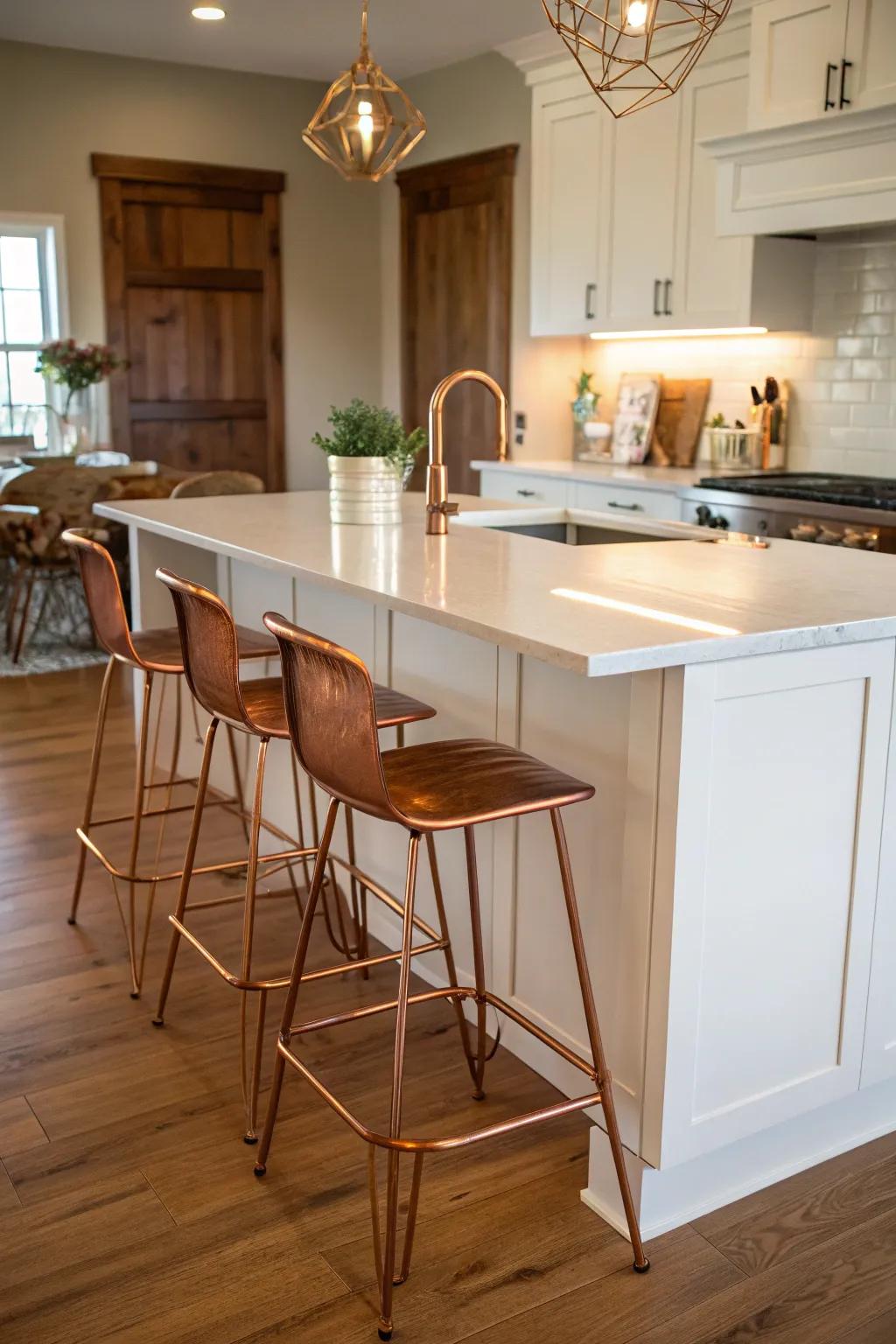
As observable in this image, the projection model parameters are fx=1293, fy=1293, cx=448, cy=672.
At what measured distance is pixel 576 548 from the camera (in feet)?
9.27

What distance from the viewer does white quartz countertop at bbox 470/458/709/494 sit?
16.6 feet

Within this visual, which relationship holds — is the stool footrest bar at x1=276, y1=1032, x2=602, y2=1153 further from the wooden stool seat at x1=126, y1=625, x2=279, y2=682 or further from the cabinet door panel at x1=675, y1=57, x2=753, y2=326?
the cabinet door panel at x1=675, y1=57, x2=753, y2=326

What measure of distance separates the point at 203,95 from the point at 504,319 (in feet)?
7.04

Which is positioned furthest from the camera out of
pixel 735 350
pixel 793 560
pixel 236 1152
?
pixel 735 350

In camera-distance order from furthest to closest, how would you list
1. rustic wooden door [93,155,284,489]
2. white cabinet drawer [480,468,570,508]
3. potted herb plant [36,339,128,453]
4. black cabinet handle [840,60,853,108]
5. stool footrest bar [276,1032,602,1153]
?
rustic wooden door [93,155,284,489] < potted herb plant [36,339,128,453] < white cabinet drawer [480,468,570,508] < black cabinet handle [840,60,853,108] < stool footrest bar [276,1032,602,1153]

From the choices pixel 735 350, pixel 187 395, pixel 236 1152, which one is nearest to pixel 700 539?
pixel 236 1152

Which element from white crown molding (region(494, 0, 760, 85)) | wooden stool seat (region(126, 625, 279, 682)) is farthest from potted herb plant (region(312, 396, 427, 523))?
white crown molding (region(494, 0, 760, 85))

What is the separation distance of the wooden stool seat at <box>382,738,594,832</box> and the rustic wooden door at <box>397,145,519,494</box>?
470 cm

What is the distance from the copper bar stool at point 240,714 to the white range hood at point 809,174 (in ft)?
8.63

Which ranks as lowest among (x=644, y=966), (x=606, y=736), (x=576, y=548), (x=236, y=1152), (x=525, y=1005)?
(x=236, y=1152)

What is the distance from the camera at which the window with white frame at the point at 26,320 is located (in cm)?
680

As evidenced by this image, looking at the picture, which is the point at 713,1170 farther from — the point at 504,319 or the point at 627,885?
the point at 504,319

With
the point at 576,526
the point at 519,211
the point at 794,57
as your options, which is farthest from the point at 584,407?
the point at 576,526

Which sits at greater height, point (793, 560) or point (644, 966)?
point (793, 560)
